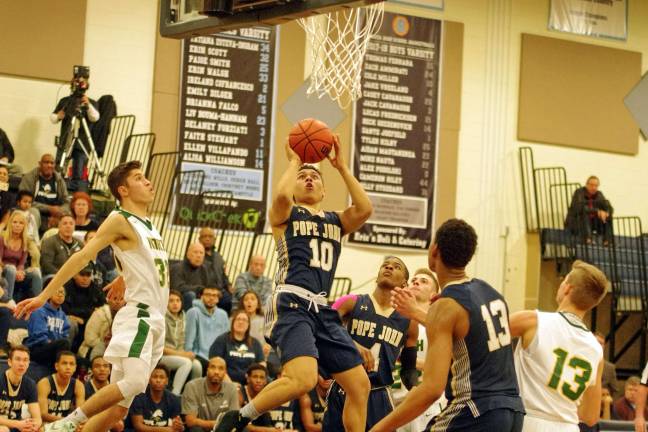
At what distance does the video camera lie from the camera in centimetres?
1479

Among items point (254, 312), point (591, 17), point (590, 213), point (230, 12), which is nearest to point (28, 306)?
point (230, 12)

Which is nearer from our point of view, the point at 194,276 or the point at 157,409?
the point at 157,409

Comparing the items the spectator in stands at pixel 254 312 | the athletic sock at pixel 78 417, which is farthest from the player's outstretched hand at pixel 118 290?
the spectator in stands at pixel 254 312

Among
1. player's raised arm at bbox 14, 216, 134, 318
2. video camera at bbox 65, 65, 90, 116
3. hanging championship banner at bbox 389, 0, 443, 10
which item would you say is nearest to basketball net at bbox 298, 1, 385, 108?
hanging championship banner at bbox 389, 0, 443, 10

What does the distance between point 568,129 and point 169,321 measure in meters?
9.53

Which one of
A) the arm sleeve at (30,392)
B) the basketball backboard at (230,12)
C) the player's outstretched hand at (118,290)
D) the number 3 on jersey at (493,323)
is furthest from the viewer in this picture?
the arm sleeve at (30,392)

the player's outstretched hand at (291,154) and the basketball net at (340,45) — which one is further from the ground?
the basketball net at (340,45)

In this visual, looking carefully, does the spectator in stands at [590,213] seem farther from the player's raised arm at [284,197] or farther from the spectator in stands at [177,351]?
the player's raised arm at [284,197]

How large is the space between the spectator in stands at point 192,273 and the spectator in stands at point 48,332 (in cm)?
211

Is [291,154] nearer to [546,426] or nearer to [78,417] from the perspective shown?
[78,417]

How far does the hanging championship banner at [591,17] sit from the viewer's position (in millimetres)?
19188

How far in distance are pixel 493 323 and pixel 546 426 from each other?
3.96 feet

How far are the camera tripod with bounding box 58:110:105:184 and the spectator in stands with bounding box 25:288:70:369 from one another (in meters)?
3.68

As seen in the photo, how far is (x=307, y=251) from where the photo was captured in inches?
270
